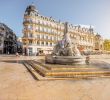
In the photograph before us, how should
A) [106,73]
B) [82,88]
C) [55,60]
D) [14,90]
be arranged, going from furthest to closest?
[55,60] < [106,73] < [82,88] < [14,90]

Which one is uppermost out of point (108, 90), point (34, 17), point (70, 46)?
point (34, 17)

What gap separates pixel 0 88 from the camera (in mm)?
7895

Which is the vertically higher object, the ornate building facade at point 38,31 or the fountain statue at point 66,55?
the ornate building facade at point 38,31

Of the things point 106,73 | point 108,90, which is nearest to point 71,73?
point 106,73

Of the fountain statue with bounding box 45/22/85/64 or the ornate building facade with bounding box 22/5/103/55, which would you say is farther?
the ornate building facade with bounding box 22/5/103/55

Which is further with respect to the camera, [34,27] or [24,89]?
[34,27]

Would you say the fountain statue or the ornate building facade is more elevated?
the ornate building facade

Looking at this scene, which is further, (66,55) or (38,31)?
(38,31)

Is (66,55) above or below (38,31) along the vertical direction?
below

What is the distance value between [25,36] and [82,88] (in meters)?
49.2

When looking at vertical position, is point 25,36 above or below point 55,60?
above

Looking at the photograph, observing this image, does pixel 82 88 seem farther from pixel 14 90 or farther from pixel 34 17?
pixel 34 17

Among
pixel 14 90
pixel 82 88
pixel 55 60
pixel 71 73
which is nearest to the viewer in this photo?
pixel 14 90

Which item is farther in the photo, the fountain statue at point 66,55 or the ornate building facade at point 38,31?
the ornate building facade at point 38,31
